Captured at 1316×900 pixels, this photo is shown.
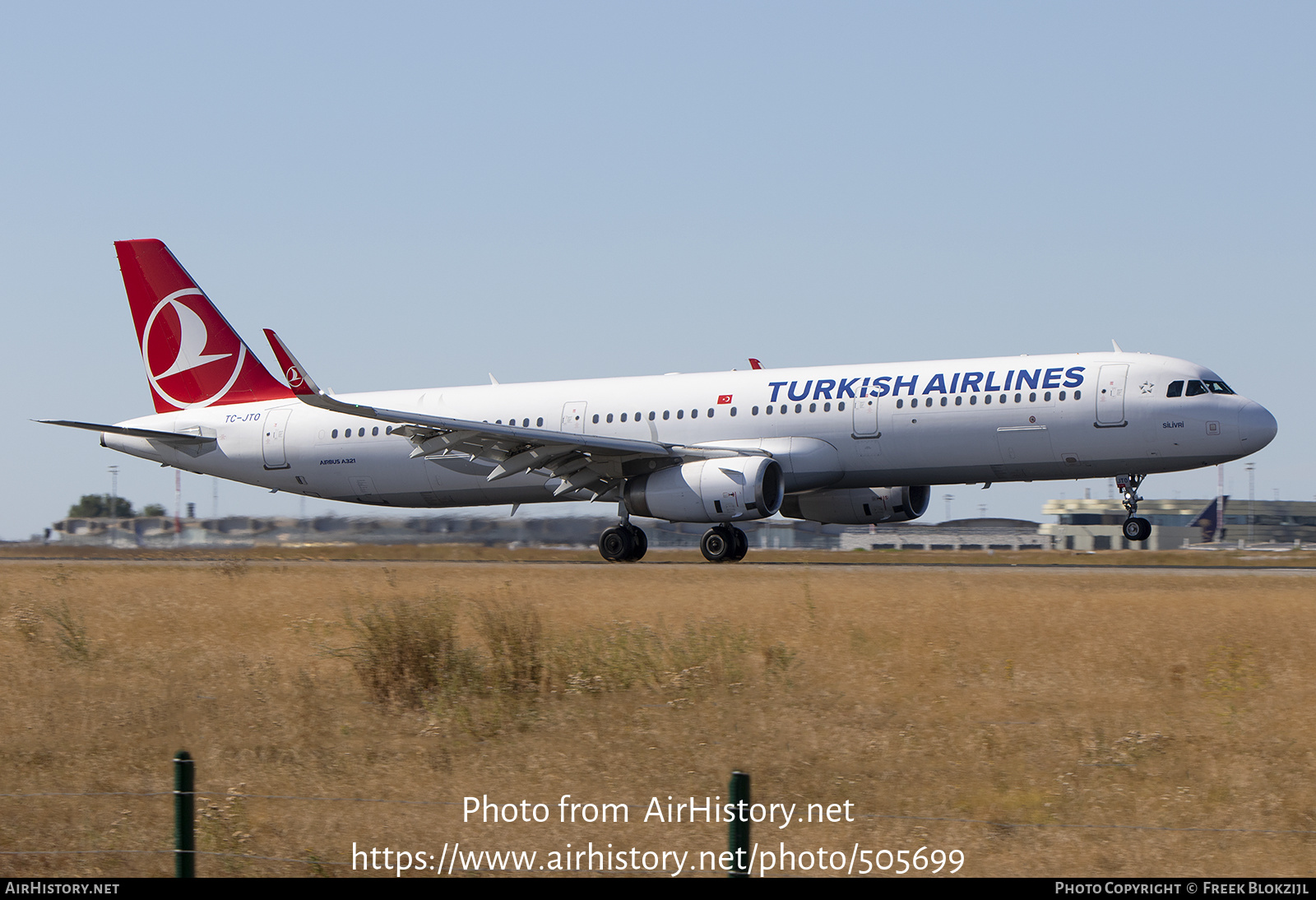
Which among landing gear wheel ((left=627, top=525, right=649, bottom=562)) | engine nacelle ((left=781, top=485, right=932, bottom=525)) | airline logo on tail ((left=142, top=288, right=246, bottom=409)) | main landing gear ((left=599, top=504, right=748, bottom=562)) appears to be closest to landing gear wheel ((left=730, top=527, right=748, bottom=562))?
main landing gear ((left=599, top=504, right=748, bottom=562))

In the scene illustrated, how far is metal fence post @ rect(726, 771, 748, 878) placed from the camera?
6414 millimetres

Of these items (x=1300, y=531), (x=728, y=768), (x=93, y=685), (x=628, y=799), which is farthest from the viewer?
(x=1300, y=531)

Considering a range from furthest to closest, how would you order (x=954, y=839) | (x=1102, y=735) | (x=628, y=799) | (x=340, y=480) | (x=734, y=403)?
(x=340, y=480)
(x=734, y=403)
(x=1102, y=735)
(x=628, y=799)
(x=954, y=839)

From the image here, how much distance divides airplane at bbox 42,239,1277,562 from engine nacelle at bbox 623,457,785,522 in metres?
0.04

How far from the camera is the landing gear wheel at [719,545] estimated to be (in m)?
30.8

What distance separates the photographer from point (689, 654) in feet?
50.5

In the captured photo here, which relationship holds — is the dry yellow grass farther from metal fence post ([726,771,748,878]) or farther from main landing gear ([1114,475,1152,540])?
main landing gear ([1114,475,1152,540])

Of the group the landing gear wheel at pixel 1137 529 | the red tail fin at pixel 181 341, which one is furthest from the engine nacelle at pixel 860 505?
the red tail fin at pixel 181 341

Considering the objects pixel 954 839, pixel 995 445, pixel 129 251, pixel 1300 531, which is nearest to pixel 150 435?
pixel 129 251

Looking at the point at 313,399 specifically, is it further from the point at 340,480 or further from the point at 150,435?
the point at 150,435

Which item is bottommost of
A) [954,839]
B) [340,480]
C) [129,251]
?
[954,839]

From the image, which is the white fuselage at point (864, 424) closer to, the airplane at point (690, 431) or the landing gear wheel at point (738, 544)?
the airplane at point (690, 431)

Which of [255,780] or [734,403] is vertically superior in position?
[734,403]

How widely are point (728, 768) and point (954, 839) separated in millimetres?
2382
